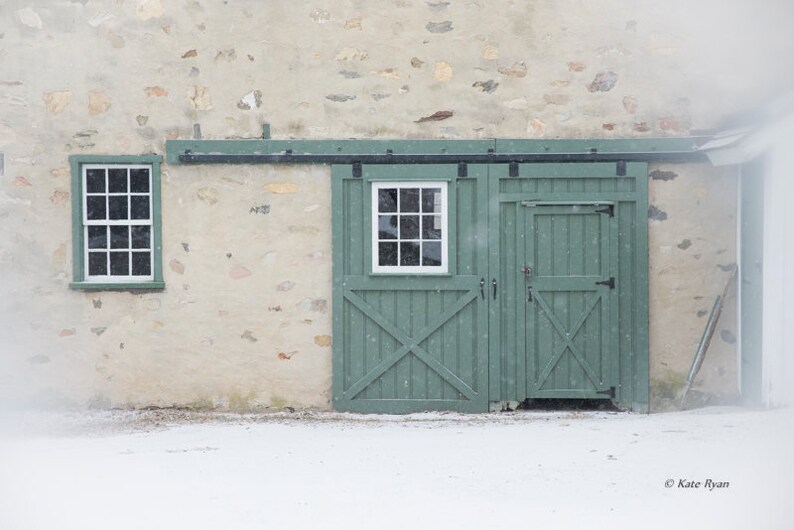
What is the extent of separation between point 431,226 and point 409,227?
0.75 ft

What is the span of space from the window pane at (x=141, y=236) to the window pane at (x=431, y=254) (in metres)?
2.88

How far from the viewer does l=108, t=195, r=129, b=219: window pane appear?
9.08 meters

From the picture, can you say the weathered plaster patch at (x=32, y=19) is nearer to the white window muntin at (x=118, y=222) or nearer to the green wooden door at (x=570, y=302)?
the white window muntin at (x=118, y=222)

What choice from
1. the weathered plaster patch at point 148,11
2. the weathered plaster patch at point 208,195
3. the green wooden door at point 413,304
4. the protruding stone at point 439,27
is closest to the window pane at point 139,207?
the weathered plaster patch at point 208,195

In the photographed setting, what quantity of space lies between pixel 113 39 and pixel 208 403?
3915 millimetres

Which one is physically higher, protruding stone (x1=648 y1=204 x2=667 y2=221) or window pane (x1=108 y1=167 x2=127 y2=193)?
window pane (x1=108 y1=167 x2=127 y2=193)

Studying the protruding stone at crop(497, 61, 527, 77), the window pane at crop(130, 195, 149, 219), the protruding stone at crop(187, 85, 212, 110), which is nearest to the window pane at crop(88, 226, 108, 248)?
the window pane at crop(130, 195, 149, 219)

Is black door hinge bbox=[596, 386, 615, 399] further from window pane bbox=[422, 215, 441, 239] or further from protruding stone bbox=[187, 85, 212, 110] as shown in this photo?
protruding stone bbox=[187, 85, 212, 110]

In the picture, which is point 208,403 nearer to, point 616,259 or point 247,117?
point 247,117

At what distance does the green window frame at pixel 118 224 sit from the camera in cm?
898

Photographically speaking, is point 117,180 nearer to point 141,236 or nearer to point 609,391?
point 141,236

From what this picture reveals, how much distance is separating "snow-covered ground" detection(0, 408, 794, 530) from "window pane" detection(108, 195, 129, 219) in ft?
6.73

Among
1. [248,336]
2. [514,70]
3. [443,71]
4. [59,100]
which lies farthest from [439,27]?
[59,100]

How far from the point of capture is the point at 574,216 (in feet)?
29.4
